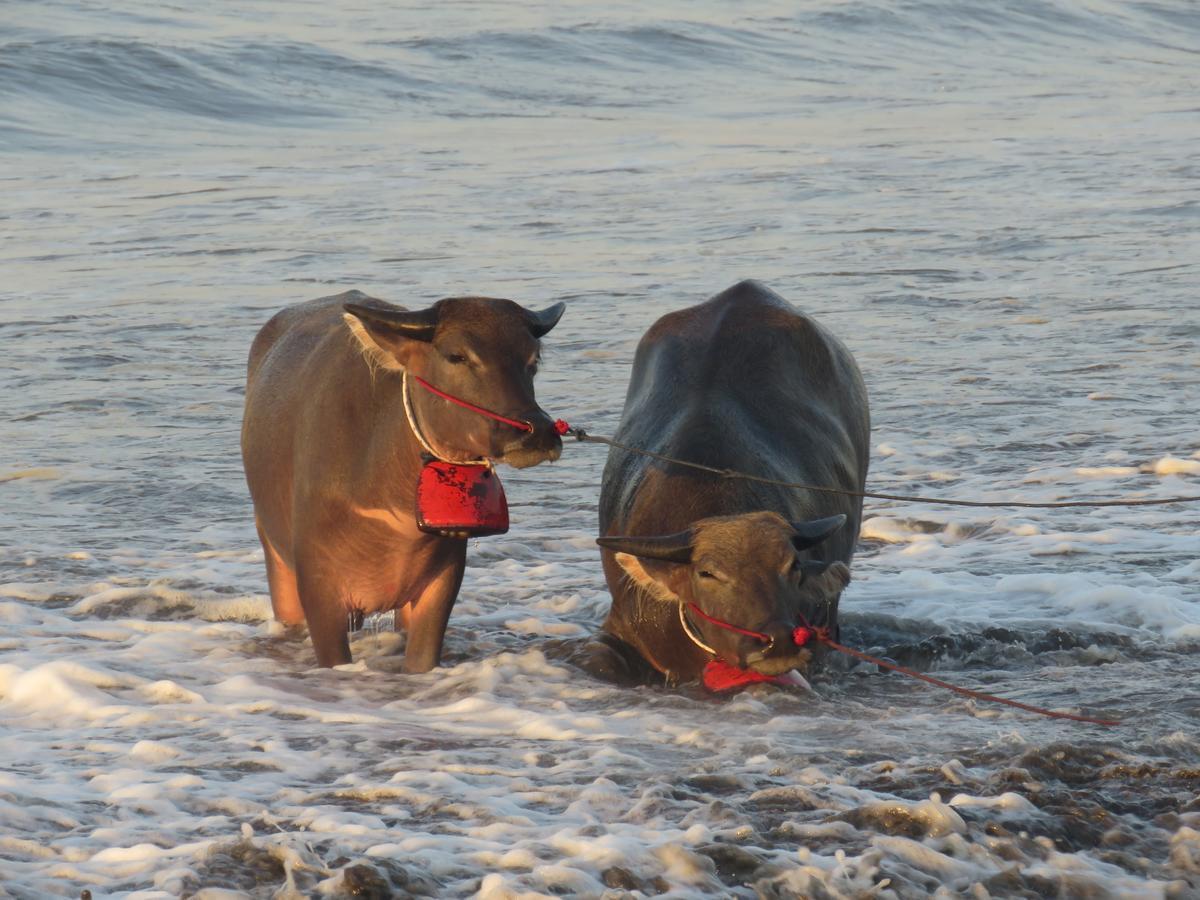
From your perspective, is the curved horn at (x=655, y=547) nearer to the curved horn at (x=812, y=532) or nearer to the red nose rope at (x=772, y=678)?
the red nose rope at (x=772, y=678)

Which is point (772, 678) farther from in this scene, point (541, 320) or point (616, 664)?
point (541, 320)

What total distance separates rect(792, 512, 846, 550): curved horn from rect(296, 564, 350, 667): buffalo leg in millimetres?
1715

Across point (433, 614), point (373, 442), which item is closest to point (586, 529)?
point (433, 614)

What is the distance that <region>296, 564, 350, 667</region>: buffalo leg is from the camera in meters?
6.91

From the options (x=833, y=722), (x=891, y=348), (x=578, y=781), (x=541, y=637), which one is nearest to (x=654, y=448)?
(x=541, y=637)

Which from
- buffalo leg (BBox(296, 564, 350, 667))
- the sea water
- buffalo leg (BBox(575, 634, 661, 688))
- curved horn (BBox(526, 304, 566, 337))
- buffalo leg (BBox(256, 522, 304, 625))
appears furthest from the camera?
buffalo leg (BBox(256, 522, 304, 625))

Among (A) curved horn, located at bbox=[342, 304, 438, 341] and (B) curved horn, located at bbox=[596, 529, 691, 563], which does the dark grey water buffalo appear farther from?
(A) curved horn, located at bbox=[342, 304, 438, 341]

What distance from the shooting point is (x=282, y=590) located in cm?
774

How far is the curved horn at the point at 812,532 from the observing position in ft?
20.6

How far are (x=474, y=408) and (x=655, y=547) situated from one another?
77 cm

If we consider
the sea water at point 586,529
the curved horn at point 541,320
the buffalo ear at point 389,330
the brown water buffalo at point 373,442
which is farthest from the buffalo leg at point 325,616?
the curved horn at point 541,320

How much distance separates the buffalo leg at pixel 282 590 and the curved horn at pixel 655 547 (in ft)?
6.01

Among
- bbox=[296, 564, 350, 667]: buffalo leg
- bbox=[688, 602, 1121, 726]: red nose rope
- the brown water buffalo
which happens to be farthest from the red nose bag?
bbox=[688, 602, 1121, 726]: red nose rope

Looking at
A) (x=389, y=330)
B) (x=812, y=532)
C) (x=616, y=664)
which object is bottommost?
(x=616, y=664)
